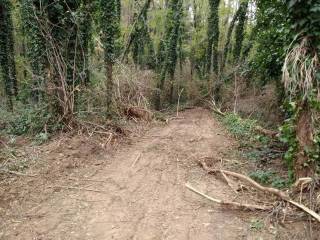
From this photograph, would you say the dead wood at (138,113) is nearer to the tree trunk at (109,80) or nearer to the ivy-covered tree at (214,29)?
the tree trunk at (109,80)

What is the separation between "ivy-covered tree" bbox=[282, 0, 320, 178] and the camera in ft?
19.7

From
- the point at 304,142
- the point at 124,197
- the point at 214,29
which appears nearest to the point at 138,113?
the point at 124,197

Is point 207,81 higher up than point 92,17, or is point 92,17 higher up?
point 92,17

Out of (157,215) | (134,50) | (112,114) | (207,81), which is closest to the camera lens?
(157,215)

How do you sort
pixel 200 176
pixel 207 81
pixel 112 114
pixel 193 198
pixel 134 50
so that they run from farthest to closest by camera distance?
1. pixel 134 50
2. pixel 207 81
3. pixel 112 114
4. pixel 200 176
5. pixel 193 198

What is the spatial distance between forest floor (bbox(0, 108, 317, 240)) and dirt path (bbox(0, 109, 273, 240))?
1cm

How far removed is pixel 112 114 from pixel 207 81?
10.3 m

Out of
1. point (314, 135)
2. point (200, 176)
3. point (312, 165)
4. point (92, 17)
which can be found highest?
point (92, 17)

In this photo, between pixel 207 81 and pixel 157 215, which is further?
pixel 207 81

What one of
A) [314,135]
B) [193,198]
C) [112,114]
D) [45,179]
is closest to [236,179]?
[193,198]

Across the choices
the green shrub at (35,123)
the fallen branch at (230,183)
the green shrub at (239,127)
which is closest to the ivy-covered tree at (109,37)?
the green shrub at (35,123)

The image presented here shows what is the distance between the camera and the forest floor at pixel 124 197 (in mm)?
5270

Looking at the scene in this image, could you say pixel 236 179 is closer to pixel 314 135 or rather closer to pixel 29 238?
pixel 314 135

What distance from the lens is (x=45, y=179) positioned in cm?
706
